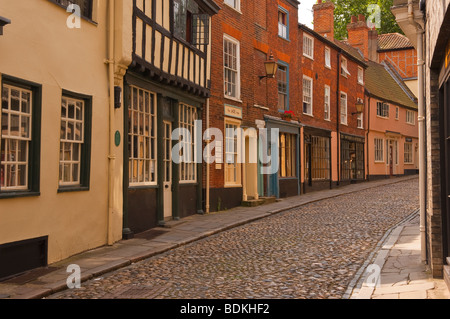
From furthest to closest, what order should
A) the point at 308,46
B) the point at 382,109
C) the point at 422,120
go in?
the point at 382,109
the point at 308,46
the point at 422,120

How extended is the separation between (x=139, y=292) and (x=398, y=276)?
3.61 meters

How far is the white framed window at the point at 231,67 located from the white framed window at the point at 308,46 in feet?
23.8

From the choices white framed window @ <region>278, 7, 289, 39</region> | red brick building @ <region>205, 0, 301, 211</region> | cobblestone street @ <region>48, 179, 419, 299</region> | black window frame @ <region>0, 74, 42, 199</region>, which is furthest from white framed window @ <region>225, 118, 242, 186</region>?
black window frame @ <region>0, 74, 42, 199</region>

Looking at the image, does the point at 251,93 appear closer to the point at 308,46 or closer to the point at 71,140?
the point at 308,46

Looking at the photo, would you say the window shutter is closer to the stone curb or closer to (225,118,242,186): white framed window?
(225,118,242,186): white framed window

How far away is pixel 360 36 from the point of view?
3662 centimetres

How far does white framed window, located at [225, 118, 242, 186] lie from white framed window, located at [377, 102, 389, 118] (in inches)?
791

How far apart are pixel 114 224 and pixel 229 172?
731cm

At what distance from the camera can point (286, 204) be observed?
58.2 ft

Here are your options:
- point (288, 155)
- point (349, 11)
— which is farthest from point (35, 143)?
point (349, 11)

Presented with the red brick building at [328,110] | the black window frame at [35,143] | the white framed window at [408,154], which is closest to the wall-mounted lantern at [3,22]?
the black window frame at [35,143]

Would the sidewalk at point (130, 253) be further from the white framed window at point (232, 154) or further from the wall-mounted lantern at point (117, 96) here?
the wall-mounted lantern at point (117, 96)

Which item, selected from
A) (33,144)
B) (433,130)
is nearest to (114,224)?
(33,144)
